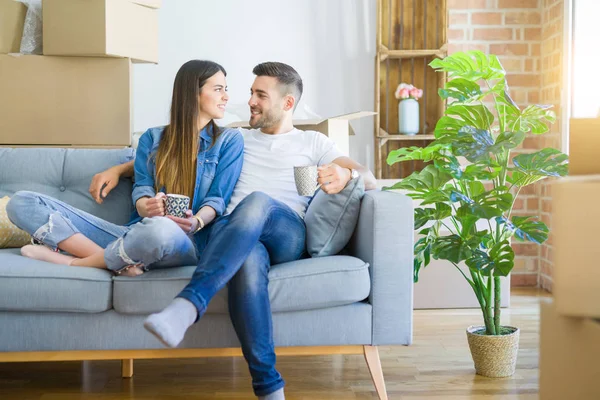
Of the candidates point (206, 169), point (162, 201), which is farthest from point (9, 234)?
point (206, 169)

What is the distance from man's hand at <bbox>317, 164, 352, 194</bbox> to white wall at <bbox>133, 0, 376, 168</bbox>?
2.04 metres

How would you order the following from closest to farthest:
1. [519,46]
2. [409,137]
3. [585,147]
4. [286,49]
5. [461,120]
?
[585,147] < [461,120] < [409,137] < [519,46] < [286,49]

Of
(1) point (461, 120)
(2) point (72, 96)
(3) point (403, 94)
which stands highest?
(3) point (403, 94)

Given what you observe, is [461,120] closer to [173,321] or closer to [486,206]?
[486,206]

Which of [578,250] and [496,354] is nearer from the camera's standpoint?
[578,250]

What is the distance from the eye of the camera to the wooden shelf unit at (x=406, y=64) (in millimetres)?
4059

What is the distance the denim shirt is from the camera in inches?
95.9

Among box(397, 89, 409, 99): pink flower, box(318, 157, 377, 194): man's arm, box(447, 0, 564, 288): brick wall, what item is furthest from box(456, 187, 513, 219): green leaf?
box(447, 0, 564, 288): brick wall

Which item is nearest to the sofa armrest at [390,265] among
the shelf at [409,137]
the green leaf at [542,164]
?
the green leaf at [542,164]

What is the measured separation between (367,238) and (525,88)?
2372 mm

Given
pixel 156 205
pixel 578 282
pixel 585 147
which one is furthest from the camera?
pixel 156 205

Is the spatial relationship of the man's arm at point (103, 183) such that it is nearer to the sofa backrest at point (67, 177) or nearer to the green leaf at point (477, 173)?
the sofa backrest at point (67, 177)

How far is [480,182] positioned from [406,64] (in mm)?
1983

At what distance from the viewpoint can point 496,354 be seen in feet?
7.85
